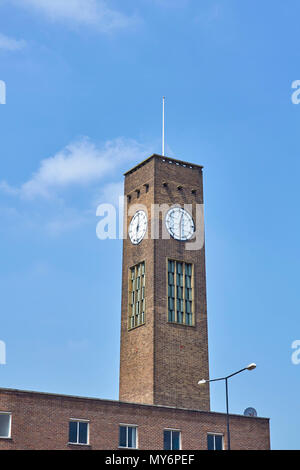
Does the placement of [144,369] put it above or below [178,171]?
below

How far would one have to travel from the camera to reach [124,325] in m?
63.3

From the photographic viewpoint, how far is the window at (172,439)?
54688 mm

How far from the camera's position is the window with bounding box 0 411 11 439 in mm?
49844

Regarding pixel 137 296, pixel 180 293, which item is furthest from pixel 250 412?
pixel 137 296

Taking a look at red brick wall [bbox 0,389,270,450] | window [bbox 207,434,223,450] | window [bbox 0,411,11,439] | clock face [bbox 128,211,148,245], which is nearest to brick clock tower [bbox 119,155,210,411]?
clock face [bbox 128,211,148,245]

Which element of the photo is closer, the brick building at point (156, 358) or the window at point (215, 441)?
the brick building at point (156, 358)

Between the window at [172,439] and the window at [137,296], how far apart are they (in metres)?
9.32

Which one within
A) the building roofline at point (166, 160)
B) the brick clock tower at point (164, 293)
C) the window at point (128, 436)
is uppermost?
the building roofline at point (166, 160)

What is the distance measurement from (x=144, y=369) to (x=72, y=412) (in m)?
8.72

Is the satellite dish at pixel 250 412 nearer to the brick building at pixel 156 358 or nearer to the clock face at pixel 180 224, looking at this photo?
the brick building at pixel 156 358

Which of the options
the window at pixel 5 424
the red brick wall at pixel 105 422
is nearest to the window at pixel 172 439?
the red brick wall at pixel 105 422

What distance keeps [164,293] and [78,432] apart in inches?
527
